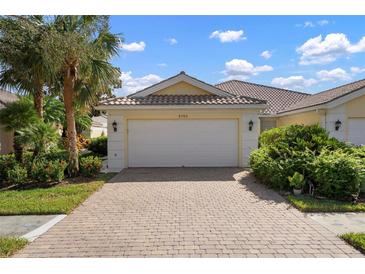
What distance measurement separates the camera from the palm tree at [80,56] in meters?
9.67

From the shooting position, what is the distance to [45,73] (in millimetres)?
9977

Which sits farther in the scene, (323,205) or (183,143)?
(183,143)

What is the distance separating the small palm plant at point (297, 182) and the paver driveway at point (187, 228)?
61 cm

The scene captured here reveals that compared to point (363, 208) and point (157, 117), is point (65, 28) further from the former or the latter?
point (363, 208)

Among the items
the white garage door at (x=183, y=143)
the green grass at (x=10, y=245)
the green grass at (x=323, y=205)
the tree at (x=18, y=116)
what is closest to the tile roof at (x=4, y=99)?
the tree at (x=18, y=116)

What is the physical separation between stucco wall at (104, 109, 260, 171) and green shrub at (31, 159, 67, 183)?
3.38 meters

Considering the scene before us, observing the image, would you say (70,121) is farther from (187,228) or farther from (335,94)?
(335,94)

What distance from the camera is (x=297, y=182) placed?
27.1 feet

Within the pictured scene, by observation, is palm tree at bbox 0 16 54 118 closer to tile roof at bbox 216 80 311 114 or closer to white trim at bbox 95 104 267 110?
white trim at bbox 95 104 267 110

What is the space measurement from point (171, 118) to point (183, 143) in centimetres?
126

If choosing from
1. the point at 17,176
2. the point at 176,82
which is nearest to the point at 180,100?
the point at 176,82

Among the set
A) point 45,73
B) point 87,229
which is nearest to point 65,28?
point 45,73

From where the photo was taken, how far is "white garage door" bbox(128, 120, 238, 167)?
1351 centimetres

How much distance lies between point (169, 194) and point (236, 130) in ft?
19.8
